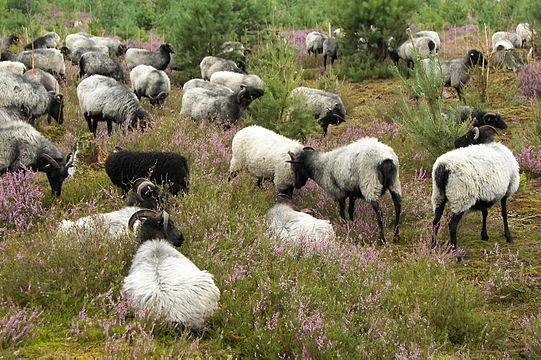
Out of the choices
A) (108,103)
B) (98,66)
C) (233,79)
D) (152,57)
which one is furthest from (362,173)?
(152,57)

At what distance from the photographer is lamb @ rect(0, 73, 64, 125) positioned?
1017 centimetres

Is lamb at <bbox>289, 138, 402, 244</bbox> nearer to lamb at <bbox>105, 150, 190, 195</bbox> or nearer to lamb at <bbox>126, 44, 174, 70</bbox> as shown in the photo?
lamb at <bbox>105, 150, 190, 195</bbox>

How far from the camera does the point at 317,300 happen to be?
4.43 m

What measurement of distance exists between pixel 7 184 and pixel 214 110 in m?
5.37

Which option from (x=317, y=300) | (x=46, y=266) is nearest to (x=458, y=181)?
(x=317, y=300)

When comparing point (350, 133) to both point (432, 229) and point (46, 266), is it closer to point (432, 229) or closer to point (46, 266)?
point (432, 229)

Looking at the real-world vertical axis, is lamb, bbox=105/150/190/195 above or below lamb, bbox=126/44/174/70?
below

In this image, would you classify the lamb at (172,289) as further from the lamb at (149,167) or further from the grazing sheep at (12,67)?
the grazing sheep at (12,67)

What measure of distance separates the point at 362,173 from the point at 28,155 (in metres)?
5.08

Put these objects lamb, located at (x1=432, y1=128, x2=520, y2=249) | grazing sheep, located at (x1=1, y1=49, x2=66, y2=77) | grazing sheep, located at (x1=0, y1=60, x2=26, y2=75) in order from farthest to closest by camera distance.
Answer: grazing sheep, located at (x1=1, y1=49, x2=66, y2=77)
grazing sheep, located at (x1=0, y1=60, x2=26, y2=75)
lamb, located at (x1=432, y1=128, x2=520, y2=249)

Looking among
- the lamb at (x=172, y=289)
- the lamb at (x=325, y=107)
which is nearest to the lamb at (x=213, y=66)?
the lamb at (x=325, y=107)

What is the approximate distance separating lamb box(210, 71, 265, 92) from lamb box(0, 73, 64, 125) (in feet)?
14.8

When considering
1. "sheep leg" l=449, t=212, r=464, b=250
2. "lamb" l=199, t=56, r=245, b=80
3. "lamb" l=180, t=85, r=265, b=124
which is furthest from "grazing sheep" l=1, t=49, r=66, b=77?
"sheep leg" l=449, t=212, r=464, b=250

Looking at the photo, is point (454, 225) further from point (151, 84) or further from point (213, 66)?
point (213, 66)
